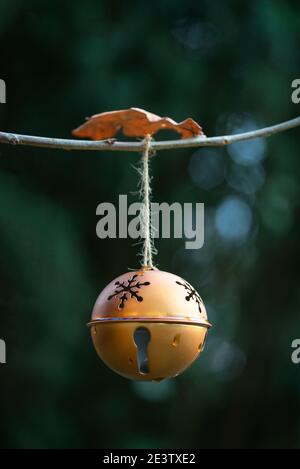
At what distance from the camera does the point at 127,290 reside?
1.25 m

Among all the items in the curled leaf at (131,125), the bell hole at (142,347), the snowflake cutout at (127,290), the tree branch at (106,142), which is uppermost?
the curled leaf at (131,125)

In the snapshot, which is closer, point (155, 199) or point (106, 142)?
point (106, 142)

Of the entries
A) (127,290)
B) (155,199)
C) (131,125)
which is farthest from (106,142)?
(155,199)

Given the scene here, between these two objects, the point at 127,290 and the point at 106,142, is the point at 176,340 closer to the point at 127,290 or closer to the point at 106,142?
the point at 127,290

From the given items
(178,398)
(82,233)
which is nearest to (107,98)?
(82,233)

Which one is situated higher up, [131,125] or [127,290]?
[131,125]

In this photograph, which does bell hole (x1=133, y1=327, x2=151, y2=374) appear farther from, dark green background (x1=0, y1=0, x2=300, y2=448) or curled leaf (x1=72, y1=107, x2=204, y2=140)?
dark green background (x1=0, y1=0, x2=300, y2=448)

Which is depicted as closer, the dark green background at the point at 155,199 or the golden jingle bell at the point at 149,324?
the golden jingle bell at the point at 149,324

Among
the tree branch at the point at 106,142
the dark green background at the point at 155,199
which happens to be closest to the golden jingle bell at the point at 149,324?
the tree branch at the point at 106,142

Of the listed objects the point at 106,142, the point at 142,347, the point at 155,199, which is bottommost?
the point at 142,347

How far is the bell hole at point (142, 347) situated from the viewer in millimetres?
1275

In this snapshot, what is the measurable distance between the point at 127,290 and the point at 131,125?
253 millimetres

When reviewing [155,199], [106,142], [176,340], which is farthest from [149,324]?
[155,199]

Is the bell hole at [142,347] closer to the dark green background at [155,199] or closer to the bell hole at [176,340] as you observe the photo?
the bell hole at [176,340]
